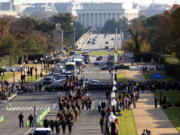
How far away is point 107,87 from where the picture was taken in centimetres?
8875

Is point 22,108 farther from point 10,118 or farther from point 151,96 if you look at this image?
point 151,96

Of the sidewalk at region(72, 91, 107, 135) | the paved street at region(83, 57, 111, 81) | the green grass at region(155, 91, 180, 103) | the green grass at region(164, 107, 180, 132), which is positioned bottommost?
the sidewalk at region(72, 91, 107, 135)

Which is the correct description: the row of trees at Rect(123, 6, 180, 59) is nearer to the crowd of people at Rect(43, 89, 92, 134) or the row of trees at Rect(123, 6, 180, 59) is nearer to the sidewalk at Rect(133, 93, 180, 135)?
the sidewalk at Rect(133, 93, 180, 135)

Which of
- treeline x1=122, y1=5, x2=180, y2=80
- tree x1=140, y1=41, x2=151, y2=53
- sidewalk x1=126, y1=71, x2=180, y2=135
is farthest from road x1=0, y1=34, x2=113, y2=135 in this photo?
tree x1=140, y1=41, x2=151, y2=53

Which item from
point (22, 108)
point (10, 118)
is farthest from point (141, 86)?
point (10, 118)

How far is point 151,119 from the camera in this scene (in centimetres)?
6106

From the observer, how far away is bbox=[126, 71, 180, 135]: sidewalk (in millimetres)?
Answer: 54375

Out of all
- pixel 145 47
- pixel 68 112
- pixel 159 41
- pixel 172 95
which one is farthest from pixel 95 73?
pixel 68 112

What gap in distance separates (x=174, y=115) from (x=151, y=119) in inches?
123

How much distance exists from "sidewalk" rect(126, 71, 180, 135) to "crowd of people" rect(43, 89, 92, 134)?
4.72 metres

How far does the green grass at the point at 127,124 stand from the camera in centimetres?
5406

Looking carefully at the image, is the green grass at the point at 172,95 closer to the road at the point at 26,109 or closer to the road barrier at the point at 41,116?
the road at the point at 26,109

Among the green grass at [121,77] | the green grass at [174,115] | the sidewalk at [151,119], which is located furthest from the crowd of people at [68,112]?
the green grass at [121,77]

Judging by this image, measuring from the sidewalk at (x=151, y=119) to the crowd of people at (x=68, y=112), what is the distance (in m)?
4.72
